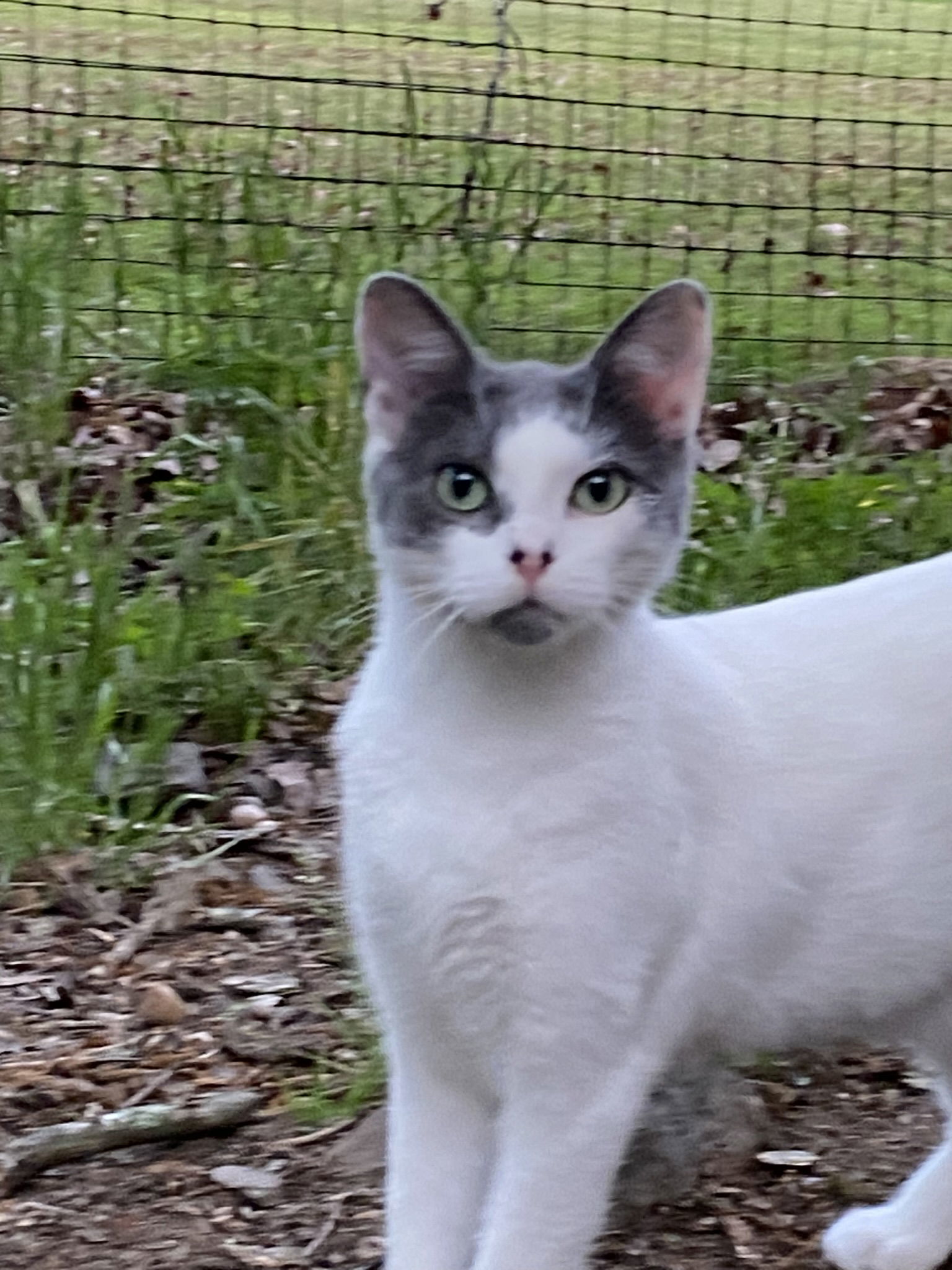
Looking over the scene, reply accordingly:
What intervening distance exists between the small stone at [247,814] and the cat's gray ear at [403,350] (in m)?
1.23

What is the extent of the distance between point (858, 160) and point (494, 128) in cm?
137

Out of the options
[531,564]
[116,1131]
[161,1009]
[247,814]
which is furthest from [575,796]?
[247,814]

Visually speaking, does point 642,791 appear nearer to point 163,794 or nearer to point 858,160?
point 163,794

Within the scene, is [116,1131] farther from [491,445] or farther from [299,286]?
[299,286]

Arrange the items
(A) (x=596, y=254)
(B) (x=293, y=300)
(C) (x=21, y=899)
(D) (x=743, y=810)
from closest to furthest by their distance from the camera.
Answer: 1. (D) (x=743, y=810)
2. (C) (x=21, y=899)
3. (B) (x=293, y=300)
4. (A) (x=596, y=254)

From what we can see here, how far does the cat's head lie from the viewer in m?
1.43

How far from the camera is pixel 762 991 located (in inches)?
65.5

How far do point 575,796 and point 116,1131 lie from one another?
803mm

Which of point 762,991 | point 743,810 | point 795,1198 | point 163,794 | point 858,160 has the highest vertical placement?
point 858,160

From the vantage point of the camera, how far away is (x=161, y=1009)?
2234 mm

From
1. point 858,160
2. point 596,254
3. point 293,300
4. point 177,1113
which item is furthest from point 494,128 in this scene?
point 177,1113

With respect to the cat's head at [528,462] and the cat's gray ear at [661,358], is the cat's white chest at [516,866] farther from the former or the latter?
the cat's gray ear at [661,358]

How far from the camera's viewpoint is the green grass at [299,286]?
2.80 m

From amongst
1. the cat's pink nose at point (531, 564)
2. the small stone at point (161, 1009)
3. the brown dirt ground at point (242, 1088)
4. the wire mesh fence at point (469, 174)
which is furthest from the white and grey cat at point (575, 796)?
the wire mesh fence at point (469, 174)
